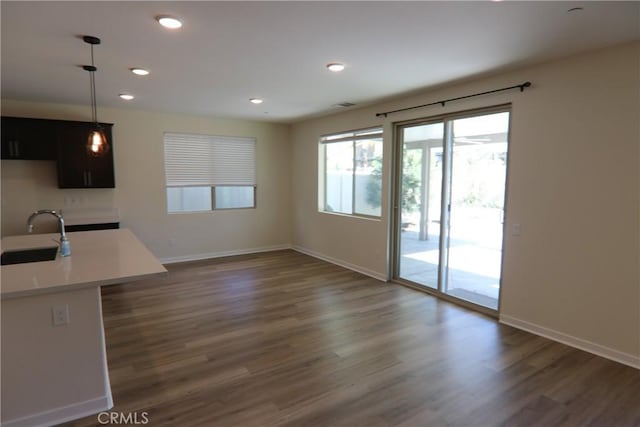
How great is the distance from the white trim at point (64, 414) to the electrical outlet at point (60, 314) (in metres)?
0.52

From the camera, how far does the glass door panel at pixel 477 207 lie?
3.77 m

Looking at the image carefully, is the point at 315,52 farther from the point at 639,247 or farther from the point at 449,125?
the point at 639,247

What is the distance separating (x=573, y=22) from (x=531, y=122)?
114cm

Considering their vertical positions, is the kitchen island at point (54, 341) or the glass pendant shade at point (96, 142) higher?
the glass pendant shade at point (96, 142)

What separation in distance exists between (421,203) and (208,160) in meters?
3.78

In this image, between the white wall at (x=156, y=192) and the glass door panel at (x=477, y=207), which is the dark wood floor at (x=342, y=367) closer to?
the glass door panel at (x=477, y=207)

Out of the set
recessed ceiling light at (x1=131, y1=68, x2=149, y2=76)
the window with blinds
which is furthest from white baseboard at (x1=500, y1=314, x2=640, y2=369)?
the window with blinds

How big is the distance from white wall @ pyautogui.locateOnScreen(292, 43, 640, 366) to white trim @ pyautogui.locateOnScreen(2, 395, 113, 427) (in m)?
3.55

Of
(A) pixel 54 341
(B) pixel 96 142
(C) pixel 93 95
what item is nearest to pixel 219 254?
(C) pixel 93 95

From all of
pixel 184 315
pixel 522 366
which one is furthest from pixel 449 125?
pixel 184 315

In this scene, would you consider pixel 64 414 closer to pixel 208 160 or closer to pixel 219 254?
pixel 219 254

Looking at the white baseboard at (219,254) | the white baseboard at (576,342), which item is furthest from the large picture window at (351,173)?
the white baseboard at (576,342)

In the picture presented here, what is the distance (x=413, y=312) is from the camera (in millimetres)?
3936

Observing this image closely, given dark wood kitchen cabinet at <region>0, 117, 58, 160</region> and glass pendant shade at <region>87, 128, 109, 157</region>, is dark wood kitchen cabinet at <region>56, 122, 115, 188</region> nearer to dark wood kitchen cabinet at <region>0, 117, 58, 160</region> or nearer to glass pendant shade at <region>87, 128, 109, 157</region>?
dark wood kitchen cabinet at <region>0, 117, 58, 160</region>
